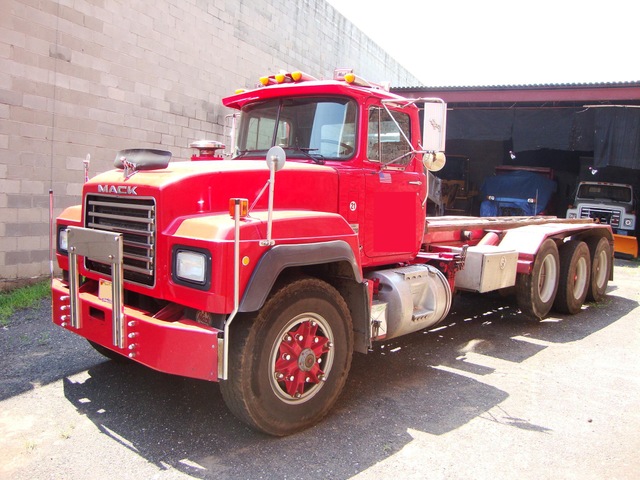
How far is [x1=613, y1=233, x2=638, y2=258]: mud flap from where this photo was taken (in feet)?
47.0

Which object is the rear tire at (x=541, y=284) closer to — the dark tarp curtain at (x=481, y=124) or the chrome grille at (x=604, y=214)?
the dark tarp curtain at (x=481, y=124)

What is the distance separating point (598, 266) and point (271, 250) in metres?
7.20

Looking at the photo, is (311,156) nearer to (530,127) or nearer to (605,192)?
(530,127)

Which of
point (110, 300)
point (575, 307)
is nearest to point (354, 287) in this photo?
point (110, 300)

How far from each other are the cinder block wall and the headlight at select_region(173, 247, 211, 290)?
506cm

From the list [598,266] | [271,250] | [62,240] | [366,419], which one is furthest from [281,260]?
[598,266]

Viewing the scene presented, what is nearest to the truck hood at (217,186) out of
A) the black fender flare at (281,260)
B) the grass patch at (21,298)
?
the black fender flare at (281,260)

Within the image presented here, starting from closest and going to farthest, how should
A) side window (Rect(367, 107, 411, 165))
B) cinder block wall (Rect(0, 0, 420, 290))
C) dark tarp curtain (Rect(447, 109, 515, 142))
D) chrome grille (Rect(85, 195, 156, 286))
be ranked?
chrome grille (Rect(85, 195, 156, 286)), side window (Rect(367, 107, 411, 165)), cinder block wall (Rect(0, 0, 420, 290)), dark tarp curtain (Rect(447, 109, 515, 142))

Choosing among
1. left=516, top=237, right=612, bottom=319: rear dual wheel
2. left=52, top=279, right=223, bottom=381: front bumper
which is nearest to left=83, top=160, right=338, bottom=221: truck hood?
left=52, top=279, right=223, bottom=381: front bumper

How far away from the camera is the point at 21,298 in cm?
686

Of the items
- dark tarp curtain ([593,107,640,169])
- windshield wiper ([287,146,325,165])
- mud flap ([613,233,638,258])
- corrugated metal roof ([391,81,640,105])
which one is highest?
corrugated metal roof ([391,81,640,105])

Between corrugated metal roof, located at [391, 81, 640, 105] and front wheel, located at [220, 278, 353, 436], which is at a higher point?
corrugated metal roof, located at [391, 81, 640, 105]

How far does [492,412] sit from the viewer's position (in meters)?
4.17

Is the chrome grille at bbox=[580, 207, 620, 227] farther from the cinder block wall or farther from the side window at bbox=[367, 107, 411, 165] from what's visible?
the side window at bbox=[367, 107, 411, 165]
